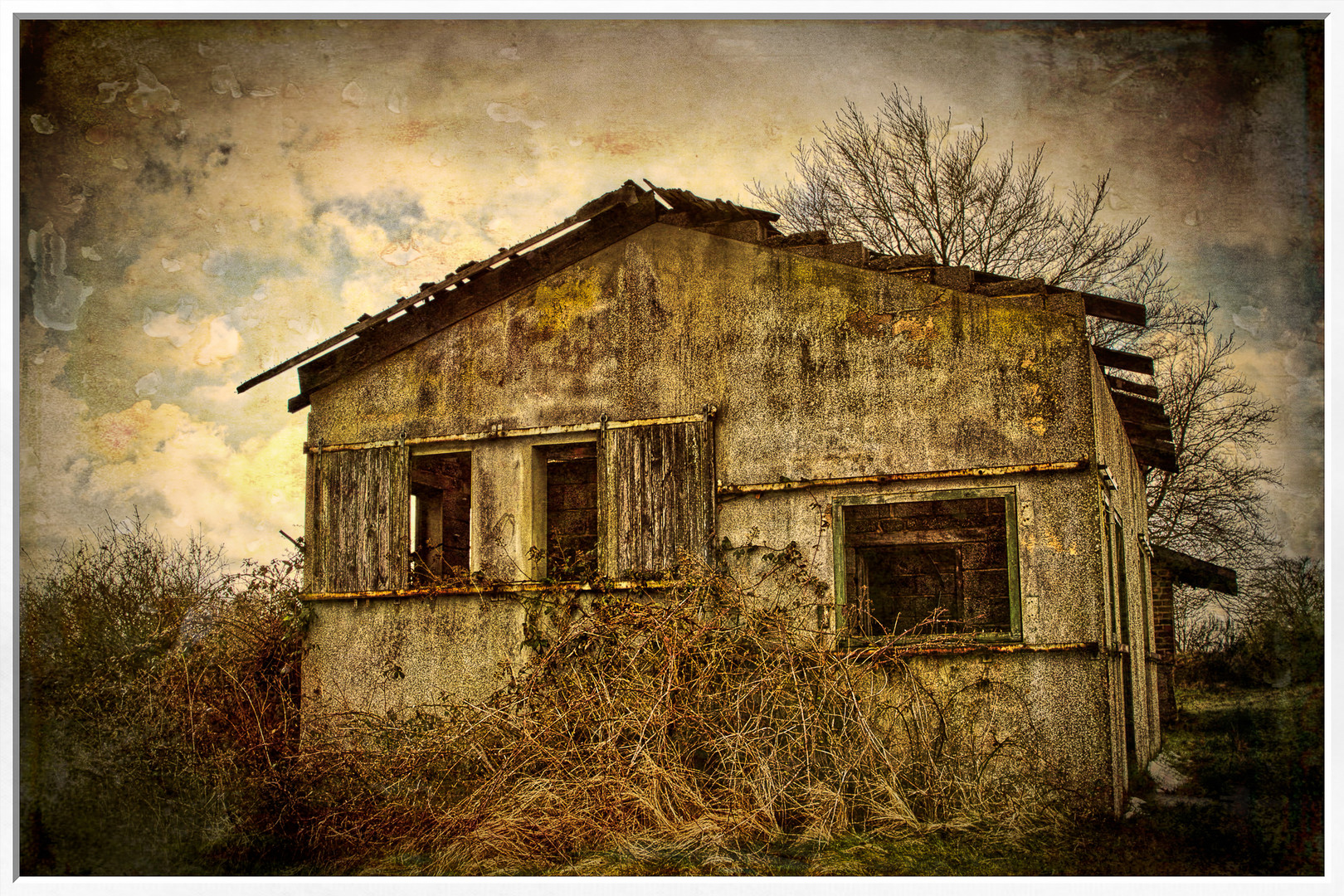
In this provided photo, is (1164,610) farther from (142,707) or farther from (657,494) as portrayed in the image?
(142,707)

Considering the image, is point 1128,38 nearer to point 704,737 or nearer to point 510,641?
point 704,737

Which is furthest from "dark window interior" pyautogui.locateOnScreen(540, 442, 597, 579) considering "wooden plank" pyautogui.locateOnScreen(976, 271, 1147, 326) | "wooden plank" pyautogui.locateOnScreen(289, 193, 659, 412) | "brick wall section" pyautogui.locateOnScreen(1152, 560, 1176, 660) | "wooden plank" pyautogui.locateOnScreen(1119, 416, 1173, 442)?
"brick wall section" pyautogui.locateOnScreen(1152, 560, 1176, 660)

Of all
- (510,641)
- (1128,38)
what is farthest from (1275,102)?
(510,641)

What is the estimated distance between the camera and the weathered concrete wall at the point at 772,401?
23.4 feet

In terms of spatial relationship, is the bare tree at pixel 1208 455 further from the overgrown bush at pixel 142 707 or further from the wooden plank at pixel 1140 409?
the overgrown bush at pixel 142 707

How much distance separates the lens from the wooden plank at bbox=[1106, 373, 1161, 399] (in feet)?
30.6

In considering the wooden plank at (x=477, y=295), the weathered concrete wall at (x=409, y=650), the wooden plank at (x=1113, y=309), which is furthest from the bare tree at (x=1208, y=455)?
the weathered concrete wall at (x=409, y=650)

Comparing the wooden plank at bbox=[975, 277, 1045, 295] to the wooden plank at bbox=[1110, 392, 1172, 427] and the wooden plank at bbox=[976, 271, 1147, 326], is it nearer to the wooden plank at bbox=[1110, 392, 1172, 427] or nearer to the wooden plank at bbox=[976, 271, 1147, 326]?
the wooden plank at bbox=[976, 271, 1147, 326]

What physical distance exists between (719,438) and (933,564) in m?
3.96

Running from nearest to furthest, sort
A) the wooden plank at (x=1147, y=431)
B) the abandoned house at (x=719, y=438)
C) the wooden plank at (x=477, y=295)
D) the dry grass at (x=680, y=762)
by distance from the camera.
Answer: the dry grass at (x=680, y=762), the abandoned house at (x=719, y=438), the wooden plank at (x=477, y=295), the wooden plank at (x=1147, y=431)

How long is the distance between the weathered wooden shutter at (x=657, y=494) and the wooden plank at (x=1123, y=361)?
10.7 feet

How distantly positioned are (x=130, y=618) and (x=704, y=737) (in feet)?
19.3

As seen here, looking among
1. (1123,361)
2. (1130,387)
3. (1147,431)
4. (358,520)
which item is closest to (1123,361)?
(1123,361)

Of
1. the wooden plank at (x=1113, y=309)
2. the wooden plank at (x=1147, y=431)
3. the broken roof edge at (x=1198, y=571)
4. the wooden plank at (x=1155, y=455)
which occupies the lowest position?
the broken roof edge at (x=1198, y=571)
